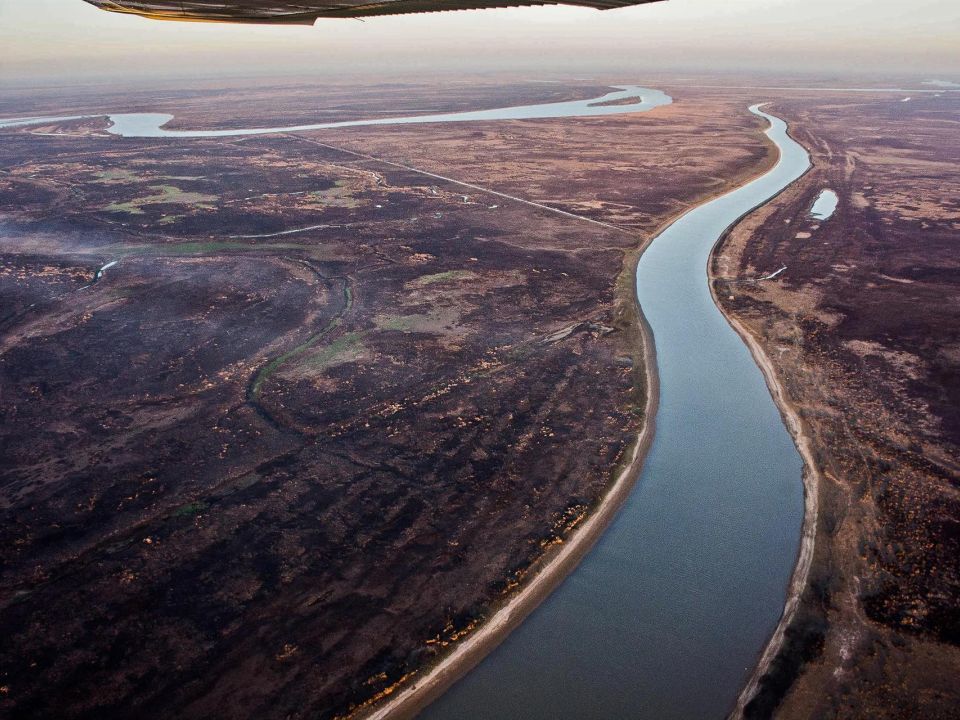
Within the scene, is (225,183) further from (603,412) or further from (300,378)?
(603,412)

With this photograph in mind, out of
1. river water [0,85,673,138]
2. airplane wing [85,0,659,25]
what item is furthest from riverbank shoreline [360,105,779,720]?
river water [0,85,673,138]

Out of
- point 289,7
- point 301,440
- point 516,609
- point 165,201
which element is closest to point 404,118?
point 165,201

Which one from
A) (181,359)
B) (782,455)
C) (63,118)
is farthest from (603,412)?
(63,118)

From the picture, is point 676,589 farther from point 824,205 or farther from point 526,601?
point 824,205

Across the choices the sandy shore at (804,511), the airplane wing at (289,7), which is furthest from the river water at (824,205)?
the airplane wing at (289,7)

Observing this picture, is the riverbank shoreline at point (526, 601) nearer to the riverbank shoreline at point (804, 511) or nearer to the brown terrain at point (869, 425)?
the riverbank shoreline at point (804, 511)

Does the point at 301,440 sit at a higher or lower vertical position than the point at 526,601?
higher
